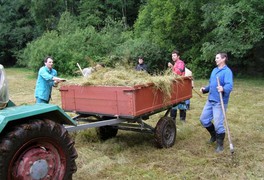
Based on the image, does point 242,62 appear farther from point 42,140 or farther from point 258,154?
point 42,140

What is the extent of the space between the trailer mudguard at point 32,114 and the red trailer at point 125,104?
61 cm

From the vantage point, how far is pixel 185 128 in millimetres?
7035

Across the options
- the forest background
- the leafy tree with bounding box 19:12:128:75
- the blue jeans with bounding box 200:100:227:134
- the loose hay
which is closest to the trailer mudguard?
the loose hay

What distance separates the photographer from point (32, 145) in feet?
11.3

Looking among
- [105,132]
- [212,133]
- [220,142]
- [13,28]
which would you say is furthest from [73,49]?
[13,28]

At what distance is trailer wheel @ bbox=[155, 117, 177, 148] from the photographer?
564 cm

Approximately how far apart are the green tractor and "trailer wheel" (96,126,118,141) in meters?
2.50

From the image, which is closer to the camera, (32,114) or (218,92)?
(32,114)

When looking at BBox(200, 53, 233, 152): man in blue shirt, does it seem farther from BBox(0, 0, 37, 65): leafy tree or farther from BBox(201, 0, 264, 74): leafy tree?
BBox(0, 0, 37, 65): leafy tree

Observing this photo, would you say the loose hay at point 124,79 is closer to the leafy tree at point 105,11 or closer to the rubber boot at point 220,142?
the rubber boot at point 220,142

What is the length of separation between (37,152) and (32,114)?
0.39 meters

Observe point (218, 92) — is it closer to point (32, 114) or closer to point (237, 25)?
point (32, 114)

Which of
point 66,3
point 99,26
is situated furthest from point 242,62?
point 66,3

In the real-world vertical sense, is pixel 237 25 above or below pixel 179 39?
above
